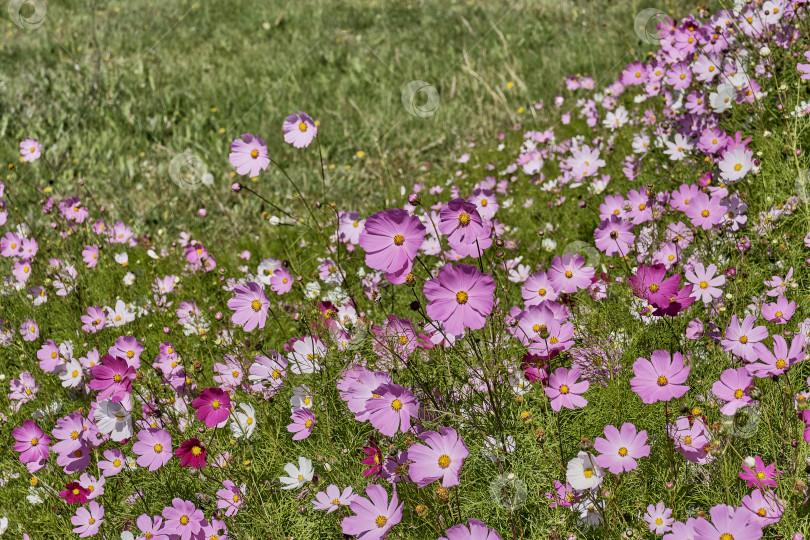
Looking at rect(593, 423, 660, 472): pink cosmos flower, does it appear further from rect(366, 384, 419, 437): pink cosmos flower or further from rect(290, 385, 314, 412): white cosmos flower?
rect(290, 385, 314, 412): white cosmos flower

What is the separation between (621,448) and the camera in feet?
4.90

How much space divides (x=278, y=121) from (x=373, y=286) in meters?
3.57

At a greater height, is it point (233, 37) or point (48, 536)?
point (233, 37)

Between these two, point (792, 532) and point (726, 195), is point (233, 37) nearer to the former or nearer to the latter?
point (726, 195)

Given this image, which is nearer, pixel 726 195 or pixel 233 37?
pixel 726 195

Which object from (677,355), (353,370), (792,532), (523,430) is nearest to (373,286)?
(353,370)

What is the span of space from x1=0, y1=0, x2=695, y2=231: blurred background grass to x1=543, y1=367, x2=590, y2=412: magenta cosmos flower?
3.11 meters

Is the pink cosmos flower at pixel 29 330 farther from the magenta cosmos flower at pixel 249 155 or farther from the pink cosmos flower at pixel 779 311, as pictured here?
the pink cosmos flower at pixel 779 311

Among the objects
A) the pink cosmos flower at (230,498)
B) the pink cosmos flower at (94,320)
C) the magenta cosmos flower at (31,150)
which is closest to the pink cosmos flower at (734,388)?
the pink cosmos flower at (230,498)

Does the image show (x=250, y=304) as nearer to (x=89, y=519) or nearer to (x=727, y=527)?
(x=89, y=519)

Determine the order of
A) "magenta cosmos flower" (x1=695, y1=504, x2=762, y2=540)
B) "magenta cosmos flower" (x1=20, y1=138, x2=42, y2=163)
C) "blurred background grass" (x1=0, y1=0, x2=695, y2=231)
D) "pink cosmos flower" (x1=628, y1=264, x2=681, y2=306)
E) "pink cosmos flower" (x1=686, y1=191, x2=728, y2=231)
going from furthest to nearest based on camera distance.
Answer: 1. "blurred background grass" (x1=0, y1=0, x2=695, y2=231)
2. "magenta cosmos flower" (x1=20, y1=138, x2=42, y2=163)
3. "pink cosmos flower" (x1=686, y1=191, x2=728, y2=231)
4. "pink cosmos flower" (x1=628, y1=264, x2=681, y2=306)
5. "magenta cosmos flower" (x1=695, y1=504, x2=762, y2=540)

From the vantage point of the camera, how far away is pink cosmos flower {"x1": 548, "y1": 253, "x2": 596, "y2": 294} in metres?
2.07

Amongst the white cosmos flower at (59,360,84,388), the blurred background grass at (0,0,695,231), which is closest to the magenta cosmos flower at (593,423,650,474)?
the white cosmos flower at (59,360,84,388)

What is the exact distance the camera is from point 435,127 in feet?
18.0
